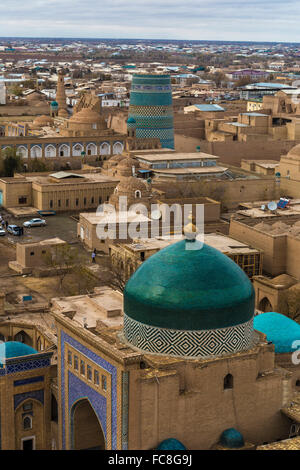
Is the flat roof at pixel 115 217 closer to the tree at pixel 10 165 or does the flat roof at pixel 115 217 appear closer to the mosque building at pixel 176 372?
the tree at pixel 10 165

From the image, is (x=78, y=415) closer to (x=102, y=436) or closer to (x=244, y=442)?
(x=102, y=436)

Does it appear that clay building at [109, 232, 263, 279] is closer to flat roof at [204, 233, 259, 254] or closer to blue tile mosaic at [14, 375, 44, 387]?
flat roof at [204, 233, 259, 254]

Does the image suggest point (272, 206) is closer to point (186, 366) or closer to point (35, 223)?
point (35, 223)

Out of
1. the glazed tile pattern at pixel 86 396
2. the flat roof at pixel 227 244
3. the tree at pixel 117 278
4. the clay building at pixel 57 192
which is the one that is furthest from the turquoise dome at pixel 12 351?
the clay building at pixel 57 192

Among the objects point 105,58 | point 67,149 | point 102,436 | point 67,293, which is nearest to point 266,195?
point 67,149

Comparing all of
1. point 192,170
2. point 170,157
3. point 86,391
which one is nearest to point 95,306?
point 86,391

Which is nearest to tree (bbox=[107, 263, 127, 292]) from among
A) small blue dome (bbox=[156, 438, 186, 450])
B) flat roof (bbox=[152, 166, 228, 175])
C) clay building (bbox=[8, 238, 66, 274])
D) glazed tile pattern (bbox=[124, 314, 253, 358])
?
clay building (bbox=[8, 238, 66, 274])
